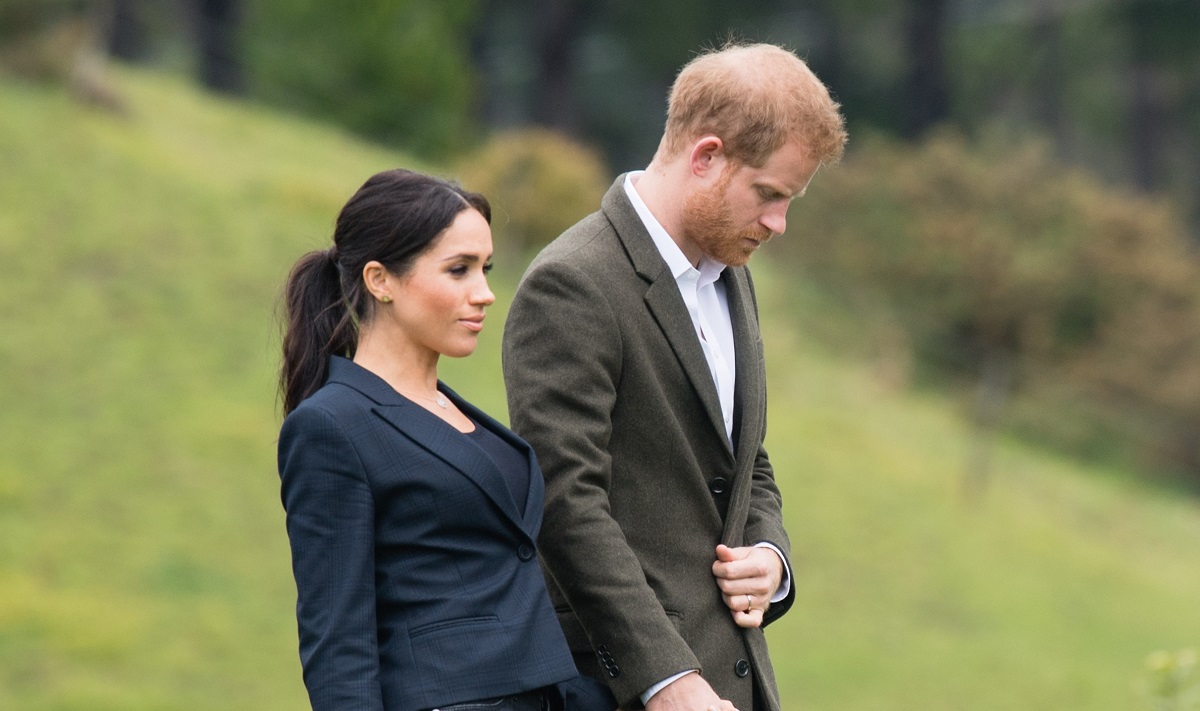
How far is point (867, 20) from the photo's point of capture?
34062 mm

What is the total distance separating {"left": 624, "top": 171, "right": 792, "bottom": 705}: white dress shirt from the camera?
284cm

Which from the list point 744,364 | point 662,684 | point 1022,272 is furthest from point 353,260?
point 1022,272

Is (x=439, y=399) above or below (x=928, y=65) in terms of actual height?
below

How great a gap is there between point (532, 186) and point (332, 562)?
45.2 feet

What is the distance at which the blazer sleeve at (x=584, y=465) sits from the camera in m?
2.61

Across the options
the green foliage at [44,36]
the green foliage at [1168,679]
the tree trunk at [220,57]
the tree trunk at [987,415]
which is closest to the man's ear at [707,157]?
the green foliage at [1168,679]

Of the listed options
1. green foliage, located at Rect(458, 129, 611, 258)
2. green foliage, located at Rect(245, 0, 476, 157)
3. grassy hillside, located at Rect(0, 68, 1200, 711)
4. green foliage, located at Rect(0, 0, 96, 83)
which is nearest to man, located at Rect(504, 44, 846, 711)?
grassy hillside, located at Rect(0, 68, 1200, 711)

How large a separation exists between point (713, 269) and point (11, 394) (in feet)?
25.6

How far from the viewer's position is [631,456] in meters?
2.75

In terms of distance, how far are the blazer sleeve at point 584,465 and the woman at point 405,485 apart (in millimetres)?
69

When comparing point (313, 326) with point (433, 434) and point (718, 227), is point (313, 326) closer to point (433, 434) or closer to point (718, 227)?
point (433, 434)

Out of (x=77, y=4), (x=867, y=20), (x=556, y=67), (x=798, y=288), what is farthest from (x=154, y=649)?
(x=867, y=20)

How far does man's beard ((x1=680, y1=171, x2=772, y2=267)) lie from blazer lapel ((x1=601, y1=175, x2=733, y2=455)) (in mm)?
86

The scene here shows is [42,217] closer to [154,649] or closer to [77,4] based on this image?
[77,4]
